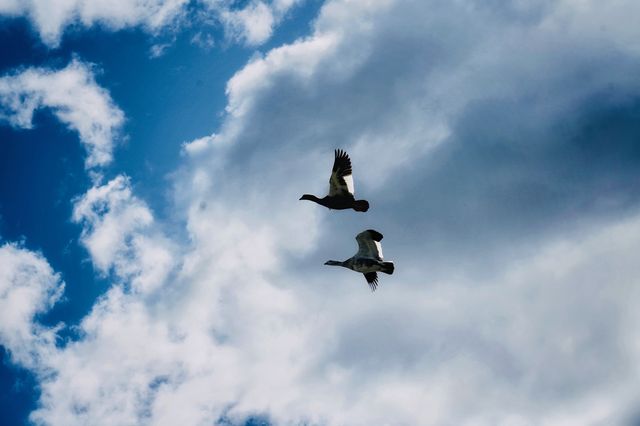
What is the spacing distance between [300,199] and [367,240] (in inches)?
255

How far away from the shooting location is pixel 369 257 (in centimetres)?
5731

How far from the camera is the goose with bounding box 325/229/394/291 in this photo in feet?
186

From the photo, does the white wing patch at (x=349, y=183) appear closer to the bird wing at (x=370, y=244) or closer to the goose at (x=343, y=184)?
the goose at (x=343, y=184)

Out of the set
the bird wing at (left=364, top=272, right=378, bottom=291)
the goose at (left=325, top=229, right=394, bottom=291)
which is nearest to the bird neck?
the goose at (left=325, top=229, right=394, bottom=291)

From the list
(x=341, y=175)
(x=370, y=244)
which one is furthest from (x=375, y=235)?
(x=341, y=175)

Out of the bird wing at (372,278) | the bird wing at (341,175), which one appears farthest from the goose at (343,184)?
the bird wing at (372,278)

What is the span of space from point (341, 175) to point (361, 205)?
273 centimetres

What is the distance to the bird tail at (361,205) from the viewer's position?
57.0 metres

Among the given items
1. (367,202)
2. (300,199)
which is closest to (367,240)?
(367,202)

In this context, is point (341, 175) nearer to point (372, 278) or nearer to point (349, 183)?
point (349, 183)

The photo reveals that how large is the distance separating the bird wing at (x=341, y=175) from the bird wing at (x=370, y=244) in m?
3.35

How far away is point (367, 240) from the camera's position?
5728 cm

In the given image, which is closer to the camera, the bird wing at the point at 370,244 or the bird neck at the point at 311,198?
the bird wing at the point at 370,244

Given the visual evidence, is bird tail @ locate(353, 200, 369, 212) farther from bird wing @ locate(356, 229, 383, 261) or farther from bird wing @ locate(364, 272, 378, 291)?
bird wing @ locate(364, 272, 378, 291)
